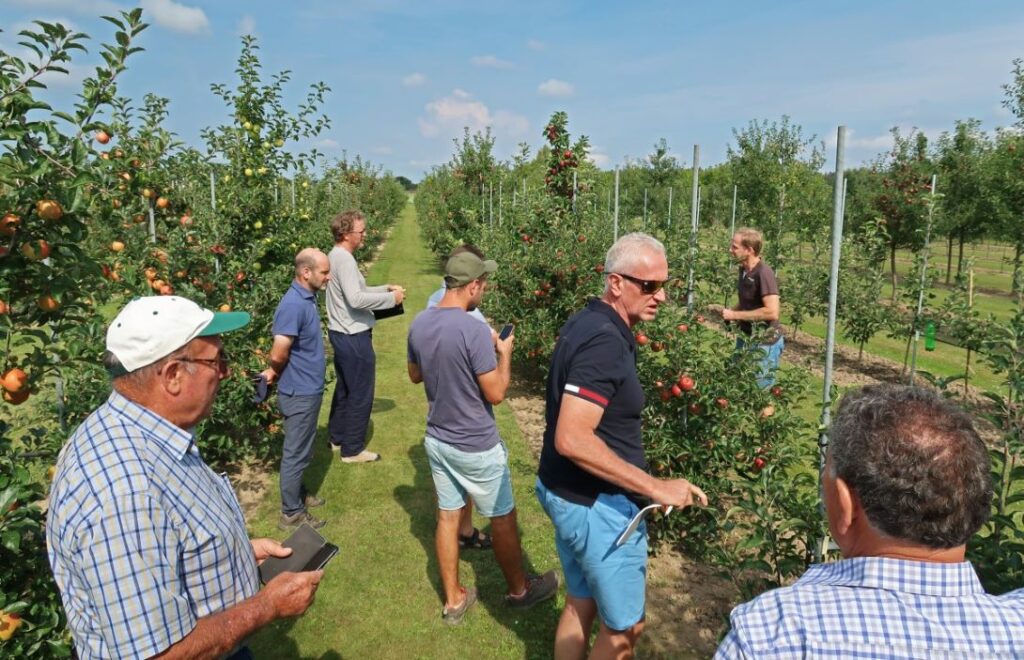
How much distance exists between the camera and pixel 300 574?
180cm

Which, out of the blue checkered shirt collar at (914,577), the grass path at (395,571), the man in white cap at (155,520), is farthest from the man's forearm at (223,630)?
the grass path at (395,571)

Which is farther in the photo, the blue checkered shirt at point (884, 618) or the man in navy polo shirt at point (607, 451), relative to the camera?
the man in navy polo shirt at point (607, 451)

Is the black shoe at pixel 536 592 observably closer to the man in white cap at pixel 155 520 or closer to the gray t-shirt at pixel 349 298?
the man in white cap at pixel 155 520

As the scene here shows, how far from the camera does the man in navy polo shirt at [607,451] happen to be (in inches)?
84.4

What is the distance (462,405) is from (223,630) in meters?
1.73

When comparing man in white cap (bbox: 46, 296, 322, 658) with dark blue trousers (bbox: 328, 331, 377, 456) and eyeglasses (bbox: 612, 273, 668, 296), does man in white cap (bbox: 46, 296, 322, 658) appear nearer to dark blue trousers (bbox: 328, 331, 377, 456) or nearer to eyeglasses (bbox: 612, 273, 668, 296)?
eyeglasses (bbox: 612, 273, 668, 296)

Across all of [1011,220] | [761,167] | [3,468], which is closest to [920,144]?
[761,167]

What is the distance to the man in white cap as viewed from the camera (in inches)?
54.0

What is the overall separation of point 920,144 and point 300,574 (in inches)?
732

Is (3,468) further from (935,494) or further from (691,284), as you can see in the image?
(691,284)

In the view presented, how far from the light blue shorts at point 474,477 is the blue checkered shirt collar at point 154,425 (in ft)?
5.78

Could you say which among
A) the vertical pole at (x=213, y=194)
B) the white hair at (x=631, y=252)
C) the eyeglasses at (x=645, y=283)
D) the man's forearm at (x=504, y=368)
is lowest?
the man's forearm at (x=504, y=368)

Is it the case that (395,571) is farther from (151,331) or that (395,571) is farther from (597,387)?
(151,331)

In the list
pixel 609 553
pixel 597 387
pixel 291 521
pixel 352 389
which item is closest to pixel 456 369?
pixel 597 387
